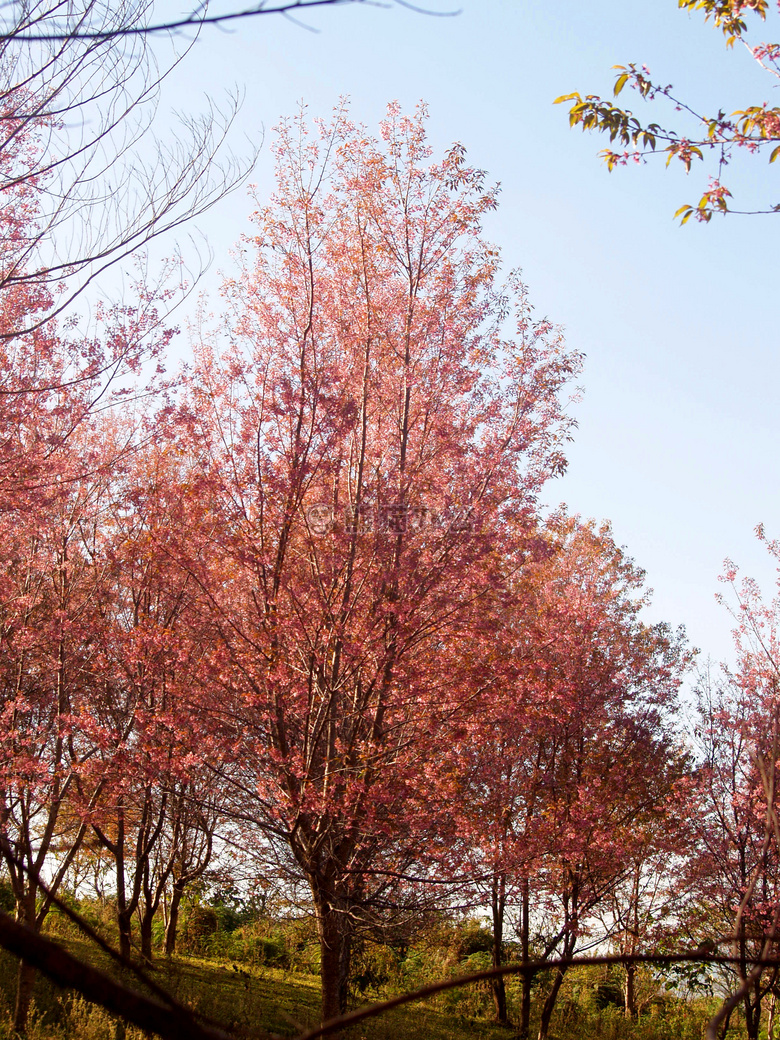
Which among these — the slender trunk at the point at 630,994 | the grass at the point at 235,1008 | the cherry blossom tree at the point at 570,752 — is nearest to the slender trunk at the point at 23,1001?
the grass at the point at 235,1008

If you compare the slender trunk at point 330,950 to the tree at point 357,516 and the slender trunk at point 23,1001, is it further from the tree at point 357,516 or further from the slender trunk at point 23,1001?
the slender trunk at point 23,1001

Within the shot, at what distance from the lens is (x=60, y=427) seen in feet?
33.2

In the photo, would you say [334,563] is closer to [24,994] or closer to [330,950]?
[330,950]

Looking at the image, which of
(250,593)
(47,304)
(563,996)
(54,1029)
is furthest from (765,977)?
(47,304)

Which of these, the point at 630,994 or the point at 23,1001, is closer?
the point at 23,1001

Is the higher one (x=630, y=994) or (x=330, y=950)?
(x=330, y=950)

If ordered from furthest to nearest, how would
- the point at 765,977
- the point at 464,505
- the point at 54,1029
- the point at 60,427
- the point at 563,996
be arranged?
the point at 563,996, the point at 765,977, the point at 54,1029, the point at 60,427, the point at 464,505

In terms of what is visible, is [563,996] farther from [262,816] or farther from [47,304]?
[47,304]

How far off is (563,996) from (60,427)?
18.5 m

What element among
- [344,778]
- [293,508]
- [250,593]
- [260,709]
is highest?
[293,508]

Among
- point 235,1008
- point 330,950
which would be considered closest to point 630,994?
point 235,1008

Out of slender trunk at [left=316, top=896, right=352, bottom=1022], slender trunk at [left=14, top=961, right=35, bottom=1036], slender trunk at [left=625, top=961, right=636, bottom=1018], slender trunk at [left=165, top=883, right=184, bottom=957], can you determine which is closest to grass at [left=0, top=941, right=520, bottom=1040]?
slender trunk at [left=14, top=961, right=35, bottom=1036]

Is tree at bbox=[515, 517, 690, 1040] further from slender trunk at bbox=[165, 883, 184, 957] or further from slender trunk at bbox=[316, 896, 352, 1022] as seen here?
slender trunk at bbox=[165, 883, 184, 957]

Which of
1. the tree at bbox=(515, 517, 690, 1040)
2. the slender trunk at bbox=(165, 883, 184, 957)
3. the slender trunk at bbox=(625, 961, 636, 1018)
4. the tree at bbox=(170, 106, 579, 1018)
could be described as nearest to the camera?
the tree at bbox=(170, 106, 579, 1018)
